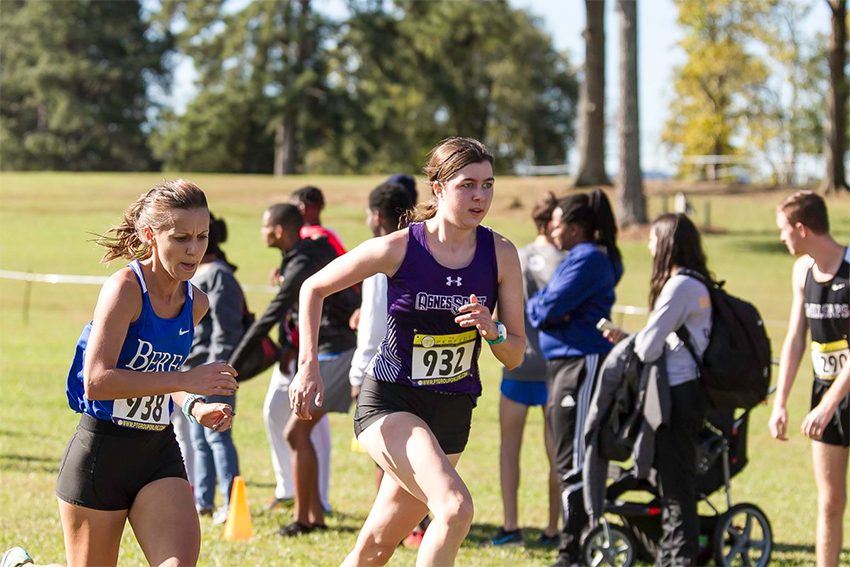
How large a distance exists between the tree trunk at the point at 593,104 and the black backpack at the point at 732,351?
24690mm

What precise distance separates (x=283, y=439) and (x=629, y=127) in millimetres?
20275

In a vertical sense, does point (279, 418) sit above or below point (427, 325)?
below

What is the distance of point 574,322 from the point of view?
6.89m

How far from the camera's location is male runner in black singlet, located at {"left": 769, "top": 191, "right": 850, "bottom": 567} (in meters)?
5.80

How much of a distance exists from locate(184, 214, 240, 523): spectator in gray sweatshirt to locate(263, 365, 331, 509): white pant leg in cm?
33

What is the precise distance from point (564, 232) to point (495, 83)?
188 feet

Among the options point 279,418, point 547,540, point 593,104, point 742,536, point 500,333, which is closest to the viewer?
point 500,333

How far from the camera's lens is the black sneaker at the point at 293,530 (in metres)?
7.09

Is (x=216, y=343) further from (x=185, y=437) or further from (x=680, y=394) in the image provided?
(x=680, y=394)

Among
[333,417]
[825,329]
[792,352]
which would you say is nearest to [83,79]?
[333,417]

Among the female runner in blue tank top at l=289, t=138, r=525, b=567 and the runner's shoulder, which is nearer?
the female runner in blue tank top at l=289, t=138, r=525, b=567

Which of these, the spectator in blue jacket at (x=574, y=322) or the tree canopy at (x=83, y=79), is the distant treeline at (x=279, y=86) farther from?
the spectator in blue jacket at (x=574, y=322)

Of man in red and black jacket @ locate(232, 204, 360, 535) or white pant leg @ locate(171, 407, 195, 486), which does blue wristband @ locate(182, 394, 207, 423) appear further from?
white pant leg @ locate(171, 407, 195, 486)

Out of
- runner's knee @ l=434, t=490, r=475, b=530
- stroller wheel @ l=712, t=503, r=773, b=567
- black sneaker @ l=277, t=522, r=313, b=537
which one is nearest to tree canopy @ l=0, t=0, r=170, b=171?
black sneaker @ l=277, t=522, r=313, b=537
